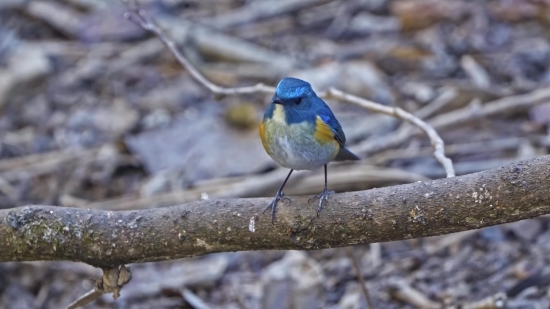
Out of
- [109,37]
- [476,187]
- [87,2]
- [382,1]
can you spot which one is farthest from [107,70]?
[476,187]

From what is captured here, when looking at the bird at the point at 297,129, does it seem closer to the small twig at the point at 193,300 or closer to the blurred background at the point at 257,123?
the blurred background at the point at 257,123

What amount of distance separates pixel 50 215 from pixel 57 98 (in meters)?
5.36

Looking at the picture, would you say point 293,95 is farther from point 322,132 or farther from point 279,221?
point 279,221

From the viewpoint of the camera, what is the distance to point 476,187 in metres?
2.53

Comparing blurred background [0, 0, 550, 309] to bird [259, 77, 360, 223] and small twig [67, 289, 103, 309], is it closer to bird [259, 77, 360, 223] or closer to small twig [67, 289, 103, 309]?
bird [259, 77, 360, 223]

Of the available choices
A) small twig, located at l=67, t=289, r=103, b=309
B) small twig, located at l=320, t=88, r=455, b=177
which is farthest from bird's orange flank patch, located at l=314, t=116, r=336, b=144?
small twig, located at l=67, t=289, r=103, b=309

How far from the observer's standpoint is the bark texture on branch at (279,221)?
2498mm

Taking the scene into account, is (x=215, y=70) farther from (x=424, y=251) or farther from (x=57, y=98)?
(x=424, y=251)

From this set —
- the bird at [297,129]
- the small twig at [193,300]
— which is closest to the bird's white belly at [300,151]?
the bird at [297,129]

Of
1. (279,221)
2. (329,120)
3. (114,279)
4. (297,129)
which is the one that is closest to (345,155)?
(329,120)

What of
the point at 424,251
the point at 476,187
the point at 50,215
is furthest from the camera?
the point at 424,251

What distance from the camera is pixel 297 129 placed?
10.6 feet

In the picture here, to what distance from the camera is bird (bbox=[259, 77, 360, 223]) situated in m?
3.22

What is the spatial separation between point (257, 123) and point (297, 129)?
3.33 meters
